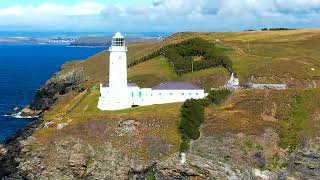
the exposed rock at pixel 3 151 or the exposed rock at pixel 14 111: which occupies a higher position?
the exposed rock at pixel 3 151

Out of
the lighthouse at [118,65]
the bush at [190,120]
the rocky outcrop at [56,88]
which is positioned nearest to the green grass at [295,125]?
the bush at [190,120]

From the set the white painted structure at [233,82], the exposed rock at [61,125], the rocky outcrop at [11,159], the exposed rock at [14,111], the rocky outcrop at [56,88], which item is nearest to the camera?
the rocky outcrop at [11,159]

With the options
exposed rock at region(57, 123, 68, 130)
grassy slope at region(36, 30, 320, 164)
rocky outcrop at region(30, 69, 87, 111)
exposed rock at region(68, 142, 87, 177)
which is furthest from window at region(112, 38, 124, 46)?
rocky outcrop at region(30, 69, 87, 111)

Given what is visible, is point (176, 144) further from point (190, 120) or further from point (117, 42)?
point (117, 42)

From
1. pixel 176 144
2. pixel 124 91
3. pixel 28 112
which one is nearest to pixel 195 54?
pixel 124 91

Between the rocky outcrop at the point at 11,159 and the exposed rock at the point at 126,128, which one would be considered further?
the exposed rock at the point at 126,128

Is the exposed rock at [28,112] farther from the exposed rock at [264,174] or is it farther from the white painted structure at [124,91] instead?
the exposed rock at [264,174]

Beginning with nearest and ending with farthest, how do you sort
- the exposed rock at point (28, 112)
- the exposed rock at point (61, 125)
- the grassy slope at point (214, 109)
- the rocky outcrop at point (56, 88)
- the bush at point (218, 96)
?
the grassy slope at point (214, 109)
the exposed rock at point (61, 125)
the bush at point (218, 96)
the exposed rock at point (28, 112)
the rocky outcrop at point (56, 88)

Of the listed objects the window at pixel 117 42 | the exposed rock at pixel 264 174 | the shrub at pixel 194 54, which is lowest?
the exposed rock at pixel 264 174
